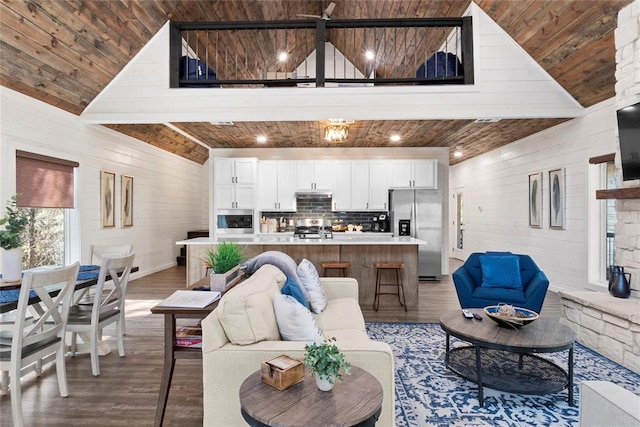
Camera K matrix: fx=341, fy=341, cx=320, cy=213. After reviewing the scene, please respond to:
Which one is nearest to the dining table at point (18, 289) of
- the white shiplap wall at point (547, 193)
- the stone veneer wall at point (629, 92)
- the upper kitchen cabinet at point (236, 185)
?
the upper kitchen cabinet at point (236, 185)

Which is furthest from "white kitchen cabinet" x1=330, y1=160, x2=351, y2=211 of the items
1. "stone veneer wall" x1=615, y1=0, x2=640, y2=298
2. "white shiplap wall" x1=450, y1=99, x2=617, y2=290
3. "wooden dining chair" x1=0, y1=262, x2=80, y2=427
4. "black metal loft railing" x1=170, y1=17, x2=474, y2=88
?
"wooden dining chair" x1=0, y1=262, x2=80, y2=427

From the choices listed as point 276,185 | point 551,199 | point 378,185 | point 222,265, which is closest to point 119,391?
Result: point 222,265

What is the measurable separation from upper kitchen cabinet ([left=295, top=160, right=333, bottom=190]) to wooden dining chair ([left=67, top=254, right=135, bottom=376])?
446cm

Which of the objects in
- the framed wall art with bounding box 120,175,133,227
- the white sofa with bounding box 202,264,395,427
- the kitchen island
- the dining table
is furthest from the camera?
the framed wall art with bounding box 120,175,133,227

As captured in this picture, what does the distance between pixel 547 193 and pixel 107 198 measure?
7.54m

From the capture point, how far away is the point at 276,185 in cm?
745

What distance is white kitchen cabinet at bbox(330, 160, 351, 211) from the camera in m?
7.42

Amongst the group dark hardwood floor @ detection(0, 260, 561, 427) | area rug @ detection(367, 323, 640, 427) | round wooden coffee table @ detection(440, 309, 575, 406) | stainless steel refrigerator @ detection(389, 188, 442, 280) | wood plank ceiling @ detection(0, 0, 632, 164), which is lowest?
dark hardwood floor @ detection(0, 260, 561, 427)

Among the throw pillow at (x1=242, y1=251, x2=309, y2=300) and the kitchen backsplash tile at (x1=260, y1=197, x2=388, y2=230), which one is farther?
the kitchen backsplash tile at (x1=260, y1=197, x2=388, y2=230)

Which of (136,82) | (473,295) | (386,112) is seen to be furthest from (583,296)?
(136,82)

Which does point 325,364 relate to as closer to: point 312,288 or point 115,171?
point 312,288

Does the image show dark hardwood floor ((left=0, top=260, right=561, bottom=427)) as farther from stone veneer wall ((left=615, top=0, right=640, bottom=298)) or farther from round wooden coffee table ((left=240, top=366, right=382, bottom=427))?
stone veneer wall ((left=615, top=0, right=640, bottom=298))

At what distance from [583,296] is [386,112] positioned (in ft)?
10.5

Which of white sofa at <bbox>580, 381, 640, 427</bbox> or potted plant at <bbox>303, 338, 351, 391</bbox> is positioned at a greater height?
potted plant at <bbox>303, 338, 351, 391</bbox>
